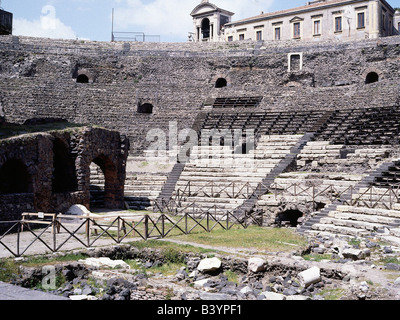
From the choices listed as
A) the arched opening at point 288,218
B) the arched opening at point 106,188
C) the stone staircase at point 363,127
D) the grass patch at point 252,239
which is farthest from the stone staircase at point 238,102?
the grass patch at point 252,239

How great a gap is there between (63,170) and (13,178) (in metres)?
2.89

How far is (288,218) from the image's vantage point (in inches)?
804

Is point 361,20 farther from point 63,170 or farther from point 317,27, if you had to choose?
point 63,170

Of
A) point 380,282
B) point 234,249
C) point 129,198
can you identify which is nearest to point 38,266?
point 234,249

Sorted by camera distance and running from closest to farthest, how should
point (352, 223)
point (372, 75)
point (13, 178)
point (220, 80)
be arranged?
point (352, 223) < point (13, 178) < point (372, 75) < point (220, 80)

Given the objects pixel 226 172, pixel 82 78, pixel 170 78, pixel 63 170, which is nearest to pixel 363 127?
pixel 226 172

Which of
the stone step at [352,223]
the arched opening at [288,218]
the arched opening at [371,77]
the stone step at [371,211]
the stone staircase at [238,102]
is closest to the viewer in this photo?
the stone step at [352,223]

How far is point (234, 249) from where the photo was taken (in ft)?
44.5

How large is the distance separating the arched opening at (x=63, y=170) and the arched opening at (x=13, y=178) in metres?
2.37

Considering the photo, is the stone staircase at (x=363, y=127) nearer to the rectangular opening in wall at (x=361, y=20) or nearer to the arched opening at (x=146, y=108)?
the arched opening at (x=146, y=108)

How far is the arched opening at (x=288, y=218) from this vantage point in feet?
65.6

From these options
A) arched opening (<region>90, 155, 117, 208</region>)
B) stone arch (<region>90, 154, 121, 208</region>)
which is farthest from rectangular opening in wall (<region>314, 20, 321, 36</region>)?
stone arch (<region>90, 154, 121, 208</region>)
